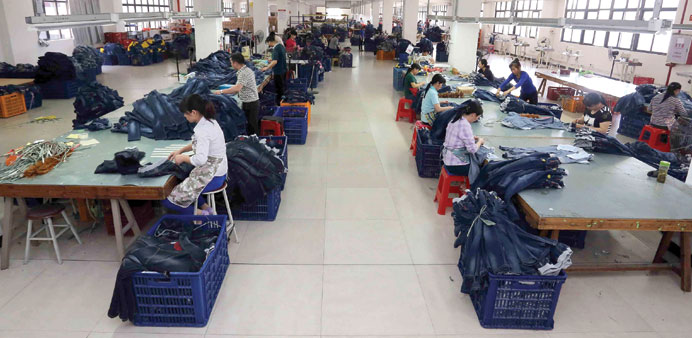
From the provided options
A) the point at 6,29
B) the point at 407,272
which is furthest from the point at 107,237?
the point at 6,29

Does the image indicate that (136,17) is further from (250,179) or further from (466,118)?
(466,118)

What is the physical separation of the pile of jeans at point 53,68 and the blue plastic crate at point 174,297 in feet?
31.2

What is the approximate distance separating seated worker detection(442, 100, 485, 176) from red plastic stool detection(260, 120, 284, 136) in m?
2.88

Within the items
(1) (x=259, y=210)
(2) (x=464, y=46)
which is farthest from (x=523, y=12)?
(1) (x=259, y=210)

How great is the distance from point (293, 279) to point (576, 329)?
7.06ft

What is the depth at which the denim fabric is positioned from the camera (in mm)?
5668

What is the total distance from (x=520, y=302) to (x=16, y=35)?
1374cm

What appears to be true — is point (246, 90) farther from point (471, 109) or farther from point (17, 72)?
point (17, 72)

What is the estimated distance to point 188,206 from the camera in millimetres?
3746

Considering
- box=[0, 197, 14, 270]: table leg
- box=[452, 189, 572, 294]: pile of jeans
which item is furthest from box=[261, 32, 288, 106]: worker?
box=[452, 189, 572, 294]: pile of jeans

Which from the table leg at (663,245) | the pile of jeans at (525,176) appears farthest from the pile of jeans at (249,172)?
the table leg at (663,245)

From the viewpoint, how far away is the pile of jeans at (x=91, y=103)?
6.45 m

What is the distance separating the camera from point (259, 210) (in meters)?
4.61

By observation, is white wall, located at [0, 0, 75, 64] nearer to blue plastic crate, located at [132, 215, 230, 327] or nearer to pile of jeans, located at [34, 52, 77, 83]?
pile of jeans, located at [34, 52, 77, 83]
